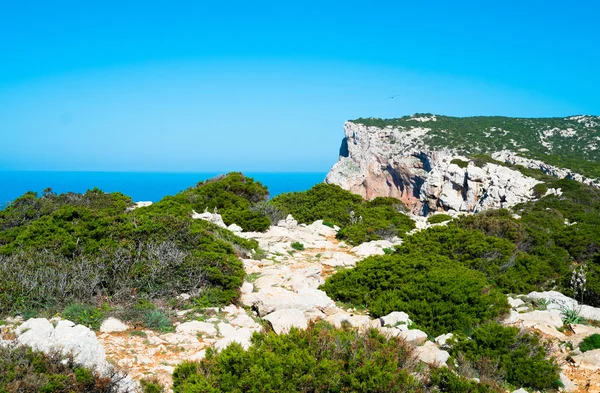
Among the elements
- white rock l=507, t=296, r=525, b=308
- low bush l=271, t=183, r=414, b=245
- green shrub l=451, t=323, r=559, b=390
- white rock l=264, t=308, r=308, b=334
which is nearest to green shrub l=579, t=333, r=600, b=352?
green shrub l=451, t=323, r=559, b=390

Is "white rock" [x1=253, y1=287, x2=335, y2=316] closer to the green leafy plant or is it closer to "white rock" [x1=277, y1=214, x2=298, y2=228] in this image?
the green leafy plant

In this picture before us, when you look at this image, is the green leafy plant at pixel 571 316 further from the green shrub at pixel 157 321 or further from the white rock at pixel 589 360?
the green shrub at pixel 157 321

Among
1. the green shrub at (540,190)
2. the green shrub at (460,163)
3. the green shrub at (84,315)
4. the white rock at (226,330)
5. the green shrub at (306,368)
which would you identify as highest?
the green shrub at (460,163)

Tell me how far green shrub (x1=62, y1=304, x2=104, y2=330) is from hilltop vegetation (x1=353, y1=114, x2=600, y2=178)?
47.3 meters

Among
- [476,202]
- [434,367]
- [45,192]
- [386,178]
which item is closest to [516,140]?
[386,178]

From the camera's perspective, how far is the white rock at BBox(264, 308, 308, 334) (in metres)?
5.81

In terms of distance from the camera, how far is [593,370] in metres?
5.38

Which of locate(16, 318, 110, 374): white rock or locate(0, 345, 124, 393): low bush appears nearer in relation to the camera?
locate(0, 345, 124, 393): low bush

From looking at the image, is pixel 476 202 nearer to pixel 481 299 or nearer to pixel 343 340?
pixel 481 299

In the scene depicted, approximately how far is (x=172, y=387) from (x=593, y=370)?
5249 mm

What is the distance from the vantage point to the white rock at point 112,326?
5.58 metres

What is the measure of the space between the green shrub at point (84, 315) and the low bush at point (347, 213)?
8.93 meters

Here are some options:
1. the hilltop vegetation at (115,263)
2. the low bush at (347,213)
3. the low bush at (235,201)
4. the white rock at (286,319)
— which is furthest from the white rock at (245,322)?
the low bush at (235,201)

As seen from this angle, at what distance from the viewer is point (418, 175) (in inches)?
2379
